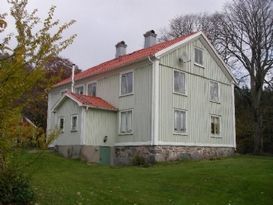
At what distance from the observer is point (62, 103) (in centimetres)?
2908

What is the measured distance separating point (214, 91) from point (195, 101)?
2.70m

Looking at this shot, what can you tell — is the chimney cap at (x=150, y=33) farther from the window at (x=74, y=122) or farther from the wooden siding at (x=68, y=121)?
the window at (x=74, y=122)

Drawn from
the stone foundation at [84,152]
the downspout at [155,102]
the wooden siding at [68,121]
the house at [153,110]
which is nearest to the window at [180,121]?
the house at [153,110]

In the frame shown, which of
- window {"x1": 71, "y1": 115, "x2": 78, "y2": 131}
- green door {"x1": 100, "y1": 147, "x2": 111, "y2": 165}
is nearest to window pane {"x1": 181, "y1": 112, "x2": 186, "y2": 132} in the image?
green door {"x1": 100, "y1": 147, "x2": 111, "y2": 165}

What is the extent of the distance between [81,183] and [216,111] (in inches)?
657

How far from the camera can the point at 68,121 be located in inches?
1111

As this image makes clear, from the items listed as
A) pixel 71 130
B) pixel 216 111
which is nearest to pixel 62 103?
pixel 71 130

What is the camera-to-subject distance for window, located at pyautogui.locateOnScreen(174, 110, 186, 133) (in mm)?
26438

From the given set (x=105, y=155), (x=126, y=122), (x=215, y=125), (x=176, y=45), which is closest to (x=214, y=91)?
(x=215, y=125)

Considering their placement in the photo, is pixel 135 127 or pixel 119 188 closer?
pixel 119 188

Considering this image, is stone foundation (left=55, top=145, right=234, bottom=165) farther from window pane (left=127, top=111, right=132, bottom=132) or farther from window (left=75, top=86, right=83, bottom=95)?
window (left=75, top=86, right=83, bottom=95)

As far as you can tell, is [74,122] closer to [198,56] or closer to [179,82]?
[179,82]

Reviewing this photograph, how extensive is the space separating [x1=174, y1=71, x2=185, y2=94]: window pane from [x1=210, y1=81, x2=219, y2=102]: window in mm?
3290

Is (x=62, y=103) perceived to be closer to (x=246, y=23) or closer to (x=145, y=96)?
(x=145, y=96)
